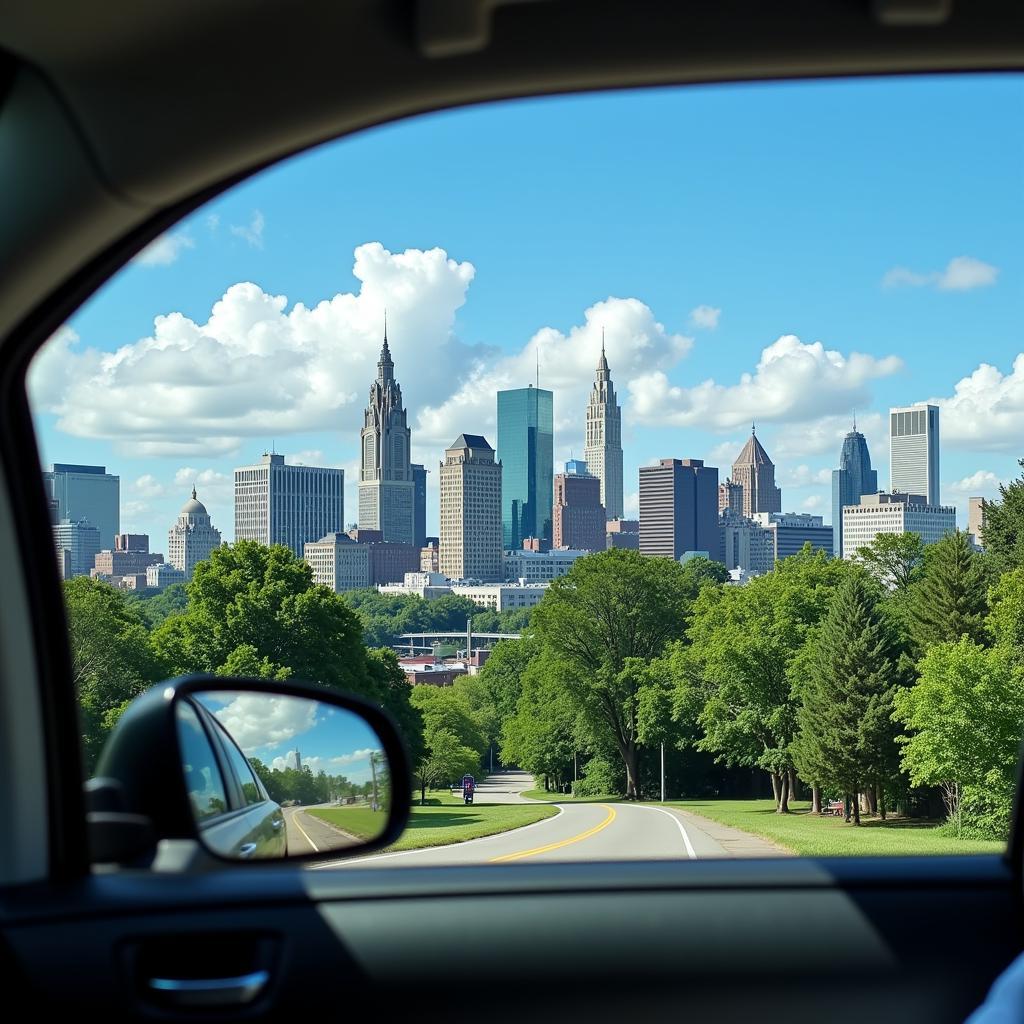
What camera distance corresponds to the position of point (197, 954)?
2.03 meters

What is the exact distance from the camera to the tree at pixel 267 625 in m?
36.6

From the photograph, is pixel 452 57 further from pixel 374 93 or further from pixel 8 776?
pixel 8 776

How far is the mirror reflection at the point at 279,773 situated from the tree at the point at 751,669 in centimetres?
4592

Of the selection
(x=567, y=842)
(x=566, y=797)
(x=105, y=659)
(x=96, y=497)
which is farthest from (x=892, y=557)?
(x=96, y=497)

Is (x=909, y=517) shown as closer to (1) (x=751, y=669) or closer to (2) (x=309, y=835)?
(1) (x=751, y=669)

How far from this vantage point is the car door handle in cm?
198

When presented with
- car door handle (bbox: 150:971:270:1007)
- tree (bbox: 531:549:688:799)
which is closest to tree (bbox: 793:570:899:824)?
tree (bbox: 531:549:688:799)

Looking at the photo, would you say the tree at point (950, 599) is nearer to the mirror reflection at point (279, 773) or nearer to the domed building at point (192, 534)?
the mirror reflection at point (279, 773)

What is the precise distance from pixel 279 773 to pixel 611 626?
53632 mm

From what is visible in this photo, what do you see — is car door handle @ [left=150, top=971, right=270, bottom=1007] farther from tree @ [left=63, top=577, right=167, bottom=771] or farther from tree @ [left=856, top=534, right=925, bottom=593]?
tree @ [left=856, top=534, right=925, bottom=593]

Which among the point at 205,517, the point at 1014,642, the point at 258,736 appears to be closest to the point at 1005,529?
the point at 1014,642

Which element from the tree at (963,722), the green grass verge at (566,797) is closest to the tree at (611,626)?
the green grass verge at (566,797)

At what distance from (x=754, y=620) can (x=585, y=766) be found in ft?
31.7

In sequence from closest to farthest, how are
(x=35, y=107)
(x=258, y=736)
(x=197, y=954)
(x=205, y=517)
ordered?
(x=35, y=107) → (x=197, y=954) → (x=258, y=736) → (x=205, y=517)
